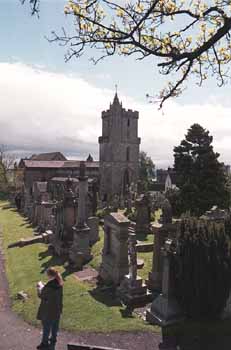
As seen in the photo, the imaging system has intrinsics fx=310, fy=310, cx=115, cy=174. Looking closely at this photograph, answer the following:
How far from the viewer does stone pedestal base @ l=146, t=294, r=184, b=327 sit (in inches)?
297

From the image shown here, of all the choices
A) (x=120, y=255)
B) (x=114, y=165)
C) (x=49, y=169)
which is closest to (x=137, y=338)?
(x=120, y=255)

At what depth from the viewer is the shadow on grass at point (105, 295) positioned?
30.4ft

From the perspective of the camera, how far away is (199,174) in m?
25.2

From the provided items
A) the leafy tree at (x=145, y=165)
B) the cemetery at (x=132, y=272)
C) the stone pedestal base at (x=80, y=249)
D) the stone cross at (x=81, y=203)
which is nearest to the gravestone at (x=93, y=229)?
the cemetery at (x=132, y=272)

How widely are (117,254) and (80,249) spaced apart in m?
3.27

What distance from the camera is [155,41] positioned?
6680 millimetres

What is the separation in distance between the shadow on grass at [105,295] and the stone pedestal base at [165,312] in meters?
1.57

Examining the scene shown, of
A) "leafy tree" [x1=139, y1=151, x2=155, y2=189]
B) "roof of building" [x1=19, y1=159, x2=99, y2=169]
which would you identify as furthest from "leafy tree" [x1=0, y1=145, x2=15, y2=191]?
"leafy tree" [x1=139, y1=151, x2=155, y2=189]

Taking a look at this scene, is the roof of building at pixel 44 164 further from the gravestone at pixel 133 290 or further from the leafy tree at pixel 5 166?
the gravestone at pixel 133 290

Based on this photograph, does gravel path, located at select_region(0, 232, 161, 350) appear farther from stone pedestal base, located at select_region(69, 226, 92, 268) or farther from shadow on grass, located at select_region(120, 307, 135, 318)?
stone pedestal base, located at select_region(69, 226, 92, 268)

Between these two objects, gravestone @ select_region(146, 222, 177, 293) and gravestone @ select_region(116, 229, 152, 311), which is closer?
gravestone @ select_region(116, 229, 152, 311)

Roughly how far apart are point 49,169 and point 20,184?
368 inches

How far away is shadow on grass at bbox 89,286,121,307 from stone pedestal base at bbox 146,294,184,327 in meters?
1.57

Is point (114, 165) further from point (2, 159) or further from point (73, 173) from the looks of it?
point (2, 159)
